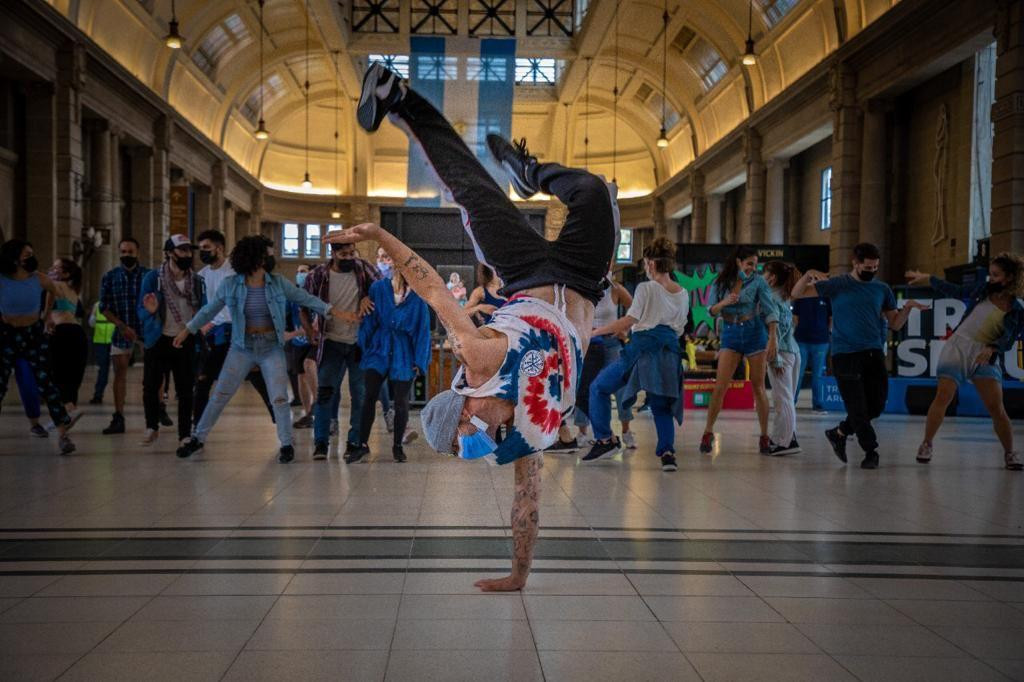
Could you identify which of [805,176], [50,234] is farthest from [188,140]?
[805,176]

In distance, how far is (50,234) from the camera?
19.7m

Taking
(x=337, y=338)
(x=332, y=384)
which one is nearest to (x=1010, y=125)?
(x=337, y=338)

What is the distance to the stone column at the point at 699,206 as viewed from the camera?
33.0m

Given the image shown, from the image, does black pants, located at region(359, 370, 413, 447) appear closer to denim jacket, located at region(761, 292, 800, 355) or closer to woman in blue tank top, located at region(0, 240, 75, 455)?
woman in blue tank top, located at region(0, 240, 75, 455)

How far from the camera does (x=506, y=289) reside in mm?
3475

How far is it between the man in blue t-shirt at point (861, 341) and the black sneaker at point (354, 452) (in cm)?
389

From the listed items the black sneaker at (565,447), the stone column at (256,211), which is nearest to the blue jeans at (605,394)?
the black sneaker at (565,447)

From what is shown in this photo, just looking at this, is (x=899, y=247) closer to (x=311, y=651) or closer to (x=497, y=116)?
(x=497, y=116)

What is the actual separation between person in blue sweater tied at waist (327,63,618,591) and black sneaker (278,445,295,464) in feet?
14.6

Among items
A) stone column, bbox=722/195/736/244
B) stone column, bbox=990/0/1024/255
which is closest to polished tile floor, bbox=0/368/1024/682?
stone column, bbox=990/0/1024/255

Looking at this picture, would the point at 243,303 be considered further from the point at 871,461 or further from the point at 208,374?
the point at 871,461

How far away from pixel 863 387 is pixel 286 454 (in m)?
4.74

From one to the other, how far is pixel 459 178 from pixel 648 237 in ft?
128

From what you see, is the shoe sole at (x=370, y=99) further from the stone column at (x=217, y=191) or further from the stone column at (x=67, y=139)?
the stone column at (x=217, y=191)
